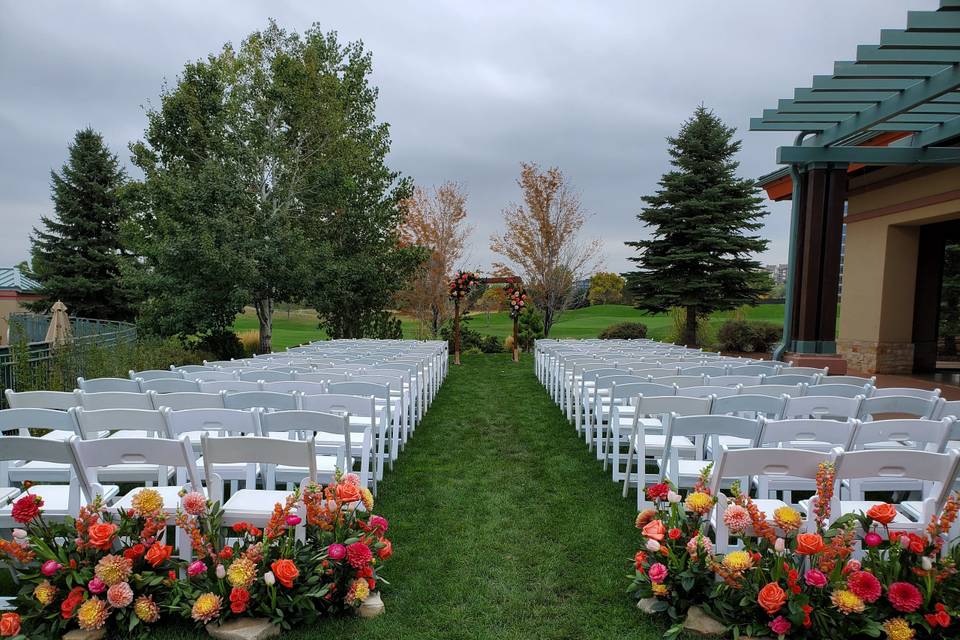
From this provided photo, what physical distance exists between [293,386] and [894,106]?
343 inches

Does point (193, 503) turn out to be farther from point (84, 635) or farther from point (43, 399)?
point (43, 399)

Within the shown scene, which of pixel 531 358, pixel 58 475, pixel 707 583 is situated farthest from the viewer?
A: pixel 531 358

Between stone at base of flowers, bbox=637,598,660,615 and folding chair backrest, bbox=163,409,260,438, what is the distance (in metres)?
2.48

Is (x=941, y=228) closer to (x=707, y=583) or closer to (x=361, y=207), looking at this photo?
(x=707, y=583)

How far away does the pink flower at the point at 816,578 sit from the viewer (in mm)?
2541

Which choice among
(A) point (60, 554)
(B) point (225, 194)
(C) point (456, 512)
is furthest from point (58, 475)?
(B) point (225, 194)

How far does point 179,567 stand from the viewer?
286 cm

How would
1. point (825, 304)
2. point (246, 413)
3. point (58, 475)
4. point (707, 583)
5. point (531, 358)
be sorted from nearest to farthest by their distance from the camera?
point (707, 583) < point (246, 413) < point (58, 475) < point (825, 304) < point (531, 358)

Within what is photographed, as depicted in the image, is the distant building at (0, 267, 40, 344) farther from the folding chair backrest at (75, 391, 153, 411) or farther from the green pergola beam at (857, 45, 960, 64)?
the green pergola beam at (857, 45, 960, 64)

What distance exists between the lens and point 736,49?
33.7ft

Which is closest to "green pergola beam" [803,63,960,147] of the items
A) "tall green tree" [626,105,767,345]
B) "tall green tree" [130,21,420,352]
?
"tall green tree" [626,105,767,345]

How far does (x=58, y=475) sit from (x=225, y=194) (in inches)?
490

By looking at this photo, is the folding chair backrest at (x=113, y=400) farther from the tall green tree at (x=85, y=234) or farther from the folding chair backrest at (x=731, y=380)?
the tall green tree at (x=85, y=234)

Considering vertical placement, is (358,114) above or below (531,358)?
above
